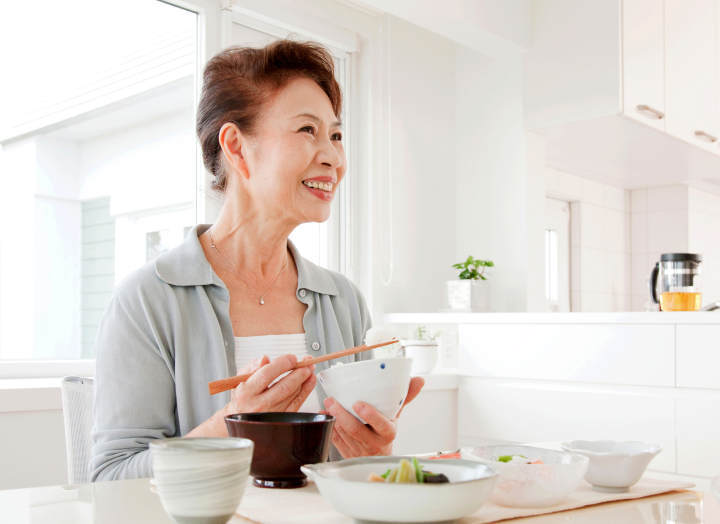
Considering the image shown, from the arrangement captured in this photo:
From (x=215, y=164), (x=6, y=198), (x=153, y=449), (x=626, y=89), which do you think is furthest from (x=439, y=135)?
(x=153, y=449)

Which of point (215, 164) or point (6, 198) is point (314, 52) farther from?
point (6, 198)

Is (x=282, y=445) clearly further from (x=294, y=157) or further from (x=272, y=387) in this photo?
(x=294, y=157)

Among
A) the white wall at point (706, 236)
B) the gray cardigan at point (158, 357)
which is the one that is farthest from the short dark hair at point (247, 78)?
the white wall at point (706, 236)

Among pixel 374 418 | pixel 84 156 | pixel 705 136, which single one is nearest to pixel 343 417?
pixel 374 418

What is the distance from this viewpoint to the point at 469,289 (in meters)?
3.32

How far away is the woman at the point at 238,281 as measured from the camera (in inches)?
50.4

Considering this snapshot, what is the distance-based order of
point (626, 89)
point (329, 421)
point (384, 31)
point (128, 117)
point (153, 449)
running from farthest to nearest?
point (384, 31)
point (626, 89)
point (128, 117)
point (329, 421)
point (153, 449)

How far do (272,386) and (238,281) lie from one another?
22.3 inches

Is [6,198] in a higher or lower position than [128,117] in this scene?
lower

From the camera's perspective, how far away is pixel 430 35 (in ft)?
12.0

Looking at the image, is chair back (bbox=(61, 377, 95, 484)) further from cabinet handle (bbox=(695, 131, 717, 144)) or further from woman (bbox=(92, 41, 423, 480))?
cabinet handle (bbox=(695, 131, 717, 144))

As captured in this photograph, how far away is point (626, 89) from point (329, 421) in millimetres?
2711

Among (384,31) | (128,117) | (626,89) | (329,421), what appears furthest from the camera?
(384,31)

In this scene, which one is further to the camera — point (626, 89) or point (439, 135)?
point (439, 135)
